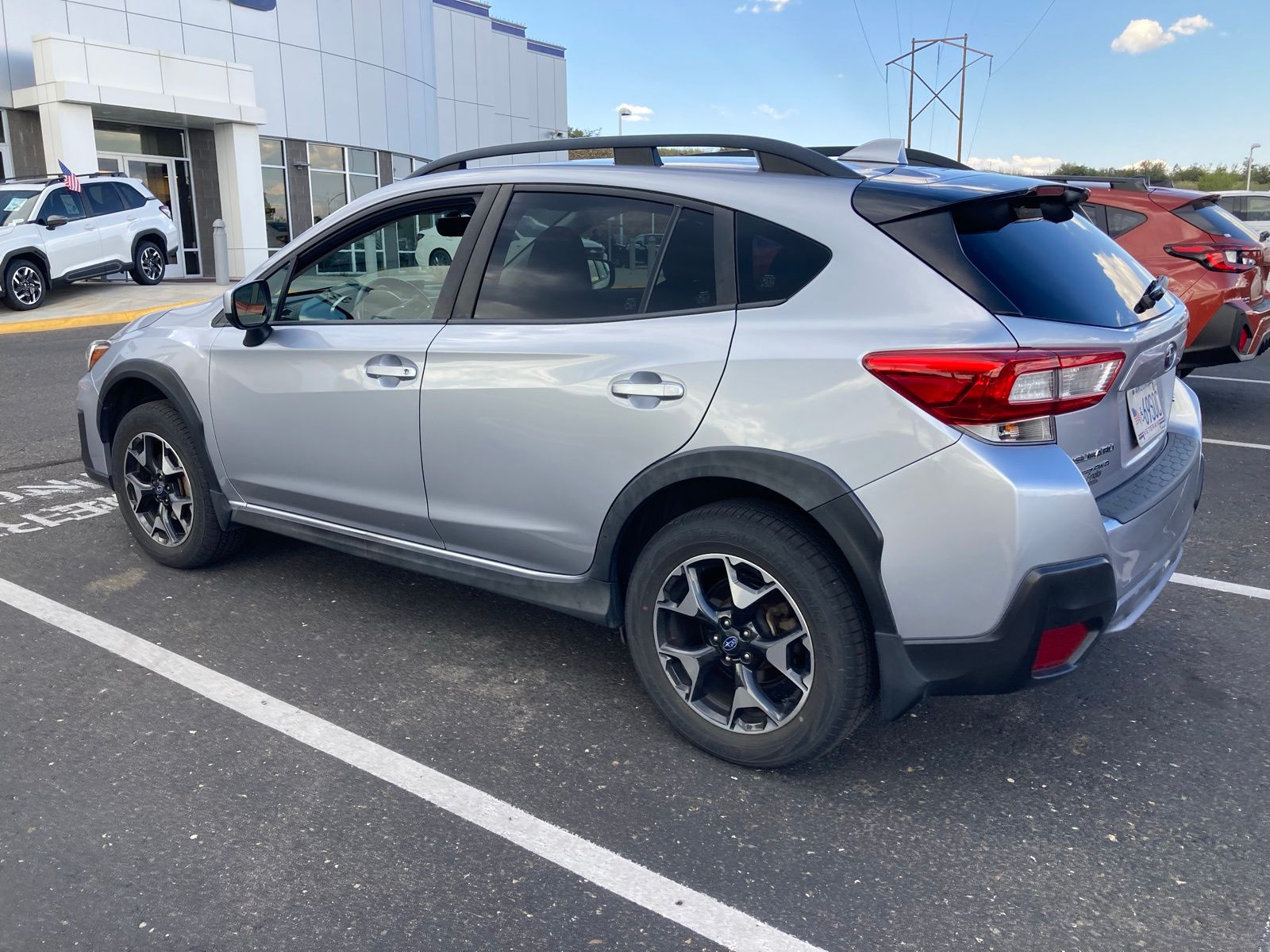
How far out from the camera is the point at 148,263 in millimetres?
18391

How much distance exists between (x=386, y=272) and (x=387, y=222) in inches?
7.1

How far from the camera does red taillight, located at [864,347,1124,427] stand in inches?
99.0

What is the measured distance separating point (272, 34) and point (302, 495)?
24.1 meters

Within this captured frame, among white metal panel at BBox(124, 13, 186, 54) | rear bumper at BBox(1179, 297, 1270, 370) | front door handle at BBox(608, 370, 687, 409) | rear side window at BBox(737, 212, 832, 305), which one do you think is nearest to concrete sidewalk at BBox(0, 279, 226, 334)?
white metal panel at BBox(124, 13, 186, 54)

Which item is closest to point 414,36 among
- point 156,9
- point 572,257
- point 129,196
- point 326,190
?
point 326,190

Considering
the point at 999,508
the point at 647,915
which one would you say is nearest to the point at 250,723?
the point at 647,915

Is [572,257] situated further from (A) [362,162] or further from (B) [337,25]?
(A) [362,162]

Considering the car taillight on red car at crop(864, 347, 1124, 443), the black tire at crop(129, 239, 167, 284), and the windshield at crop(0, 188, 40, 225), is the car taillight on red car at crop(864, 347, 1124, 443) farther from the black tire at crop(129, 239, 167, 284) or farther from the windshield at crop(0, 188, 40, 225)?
the black tire at crop(129, 239, 167, 284)

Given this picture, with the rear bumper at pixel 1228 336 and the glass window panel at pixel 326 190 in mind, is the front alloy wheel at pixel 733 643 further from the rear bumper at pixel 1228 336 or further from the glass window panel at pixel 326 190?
the glass window panel at pixel 326 190

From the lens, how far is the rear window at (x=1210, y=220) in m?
7.50

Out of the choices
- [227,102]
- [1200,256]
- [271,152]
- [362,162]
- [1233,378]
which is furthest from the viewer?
[362,162]

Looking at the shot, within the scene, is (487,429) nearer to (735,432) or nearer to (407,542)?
(407,542)

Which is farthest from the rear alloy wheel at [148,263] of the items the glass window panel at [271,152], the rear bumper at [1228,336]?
the rear bumper at [1228,336]

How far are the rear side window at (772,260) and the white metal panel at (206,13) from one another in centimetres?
2339
